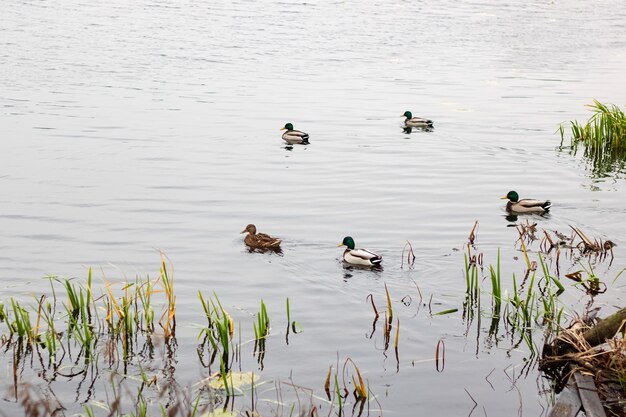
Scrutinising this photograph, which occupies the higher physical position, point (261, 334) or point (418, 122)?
point (418, 122)

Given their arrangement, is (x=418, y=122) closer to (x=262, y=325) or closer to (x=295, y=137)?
(x=295, y=137)

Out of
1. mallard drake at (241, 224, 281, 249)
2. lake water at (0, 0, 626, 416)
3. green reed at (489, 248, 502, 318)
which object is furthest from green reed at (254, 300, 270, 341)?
mallard drake at (241, 224, 281, 249)

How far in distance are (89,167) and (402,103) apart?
11892mm

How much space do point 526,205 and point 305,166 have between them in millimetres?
6163

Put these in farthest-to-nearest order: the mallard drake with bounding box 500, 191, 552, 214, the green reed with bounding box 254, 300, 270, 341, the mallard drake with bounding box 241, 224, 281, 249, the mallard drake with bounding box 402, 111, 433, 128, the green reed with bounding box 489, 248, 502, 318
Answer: the mallard drake with bounding box 402, 111, 433, 128, the mallard drake with bounding box 500, 191, 552, 214, the mallard drake with bounding box 241, 224, 281, 249, the green reed with bounding box 489, 248, 502, 318, the green reed with bounding box 254, 300, 270, 341

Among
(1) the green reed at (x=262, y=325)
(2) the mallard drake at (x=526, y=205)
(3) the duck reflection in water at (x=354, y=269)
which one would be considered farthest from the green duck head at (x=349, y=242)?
(2) the mallard drake at (x=526, y=205)

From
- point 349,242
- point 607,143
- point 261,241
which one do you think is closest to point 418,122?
point 607,143

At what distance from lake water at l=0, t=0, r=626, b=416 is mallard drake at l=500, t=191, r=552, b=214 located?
288mm

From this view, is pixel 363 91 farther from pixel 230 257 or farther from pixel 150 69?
pixel 230 257

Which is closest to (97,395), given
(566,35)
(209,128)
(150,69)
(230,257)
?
(230,257)

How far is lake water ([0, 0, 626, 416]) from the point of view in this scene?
11.3 meters

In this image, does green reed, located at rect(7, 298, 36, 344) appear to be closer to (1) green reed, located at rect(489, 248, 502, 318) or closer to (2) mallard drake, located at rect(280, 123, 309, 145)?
(1) green reed, located at rect(489, 248, 502, 318)

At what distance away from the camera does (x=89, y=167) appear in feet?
66.5

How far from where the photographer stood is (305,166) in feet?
70.5
